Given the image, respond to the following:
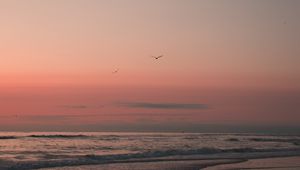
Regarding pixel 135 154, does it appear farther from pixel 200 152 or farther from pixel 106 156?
pixel 200 152

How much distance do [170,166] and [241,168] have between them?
149 inches

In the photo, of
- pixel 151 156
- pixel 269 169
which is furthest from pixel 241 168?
pixel 151 156

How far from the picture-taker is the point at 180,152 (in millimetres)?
35094

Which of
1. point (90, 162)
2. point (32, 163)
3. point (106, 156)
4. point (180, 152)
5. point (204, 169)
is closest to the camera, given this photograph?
point (204, 169)

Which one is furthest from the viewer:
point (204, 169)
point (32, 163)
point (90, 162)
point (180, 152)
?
point (180, 152)

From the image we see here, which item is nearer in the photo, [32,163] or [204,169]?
[204,169]

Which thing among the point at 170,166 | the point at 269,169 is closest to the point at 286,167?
the point at 269,169

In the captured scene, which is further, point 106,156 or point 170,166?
point 106,156

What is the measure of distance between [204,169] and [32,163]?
946 centimetres

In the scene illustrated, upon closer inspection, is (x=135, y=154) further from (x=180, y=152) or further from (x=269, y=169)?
(x=269, y=169)

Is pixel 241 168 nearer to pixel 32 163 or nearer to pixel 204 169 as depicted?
pixel 204 169

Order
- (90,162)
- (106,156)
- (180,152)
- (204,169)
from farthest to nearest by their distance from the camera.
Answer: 1. (180,152)
2. (106,156)
3. (90,162)
4. (204,169)

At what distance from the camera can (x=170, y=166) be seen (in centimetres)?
2492

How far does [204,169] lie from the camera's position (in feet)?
77.3
